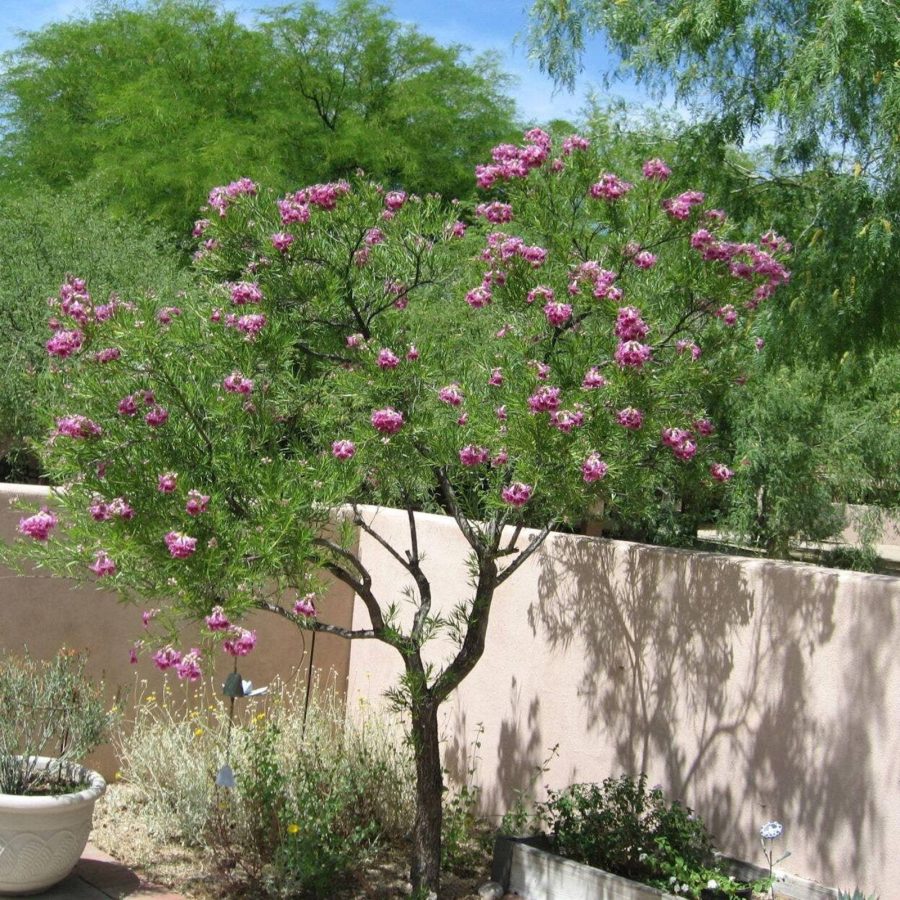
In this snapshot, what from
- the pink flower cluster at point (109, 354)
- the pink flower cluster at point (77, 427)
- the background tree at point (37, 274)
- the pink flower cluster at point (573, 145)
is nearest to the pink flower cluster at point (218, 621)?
the pink flower cluster at point (77, 427)

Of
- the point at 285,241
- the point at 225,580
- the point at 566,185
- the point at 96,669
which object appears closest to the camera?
the point at 225,580

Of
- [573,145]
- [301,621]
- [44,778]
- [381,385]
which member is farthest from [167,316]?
[44,778]

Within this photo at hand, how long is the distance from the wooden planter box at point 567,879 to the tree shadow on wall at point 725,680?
0.51ft

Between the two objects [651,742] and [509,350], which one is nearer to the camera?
[509,350]

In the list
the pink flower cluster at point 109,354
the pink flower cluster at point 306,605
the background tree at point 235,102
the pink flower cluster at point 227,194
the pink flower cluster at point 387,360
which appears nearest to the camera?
the pink flower cluster at point 306,605

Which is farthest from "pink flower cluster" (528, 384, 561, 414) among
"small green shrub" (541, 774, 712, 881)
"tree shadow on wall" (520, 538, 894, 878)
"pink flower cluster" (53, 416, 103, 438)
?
"small green shrub" (541, 774, 712, 881)

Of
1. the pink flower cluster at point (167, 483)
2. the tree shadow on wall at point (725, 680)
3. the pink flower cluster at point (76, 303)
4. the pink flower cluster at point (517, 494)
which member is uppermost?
the pink flower cluster at point (76, 303)

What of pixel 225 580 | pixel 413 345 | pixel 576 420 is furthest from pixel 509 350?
pixel 225 580

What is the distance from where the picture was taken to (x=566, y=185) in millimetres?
5969

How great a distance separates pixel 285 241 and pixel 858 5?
3704mm

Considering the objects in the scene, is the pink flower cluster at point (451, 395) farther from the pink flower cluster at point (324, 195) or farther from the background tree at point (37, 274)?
the background tree at point (37, 274)

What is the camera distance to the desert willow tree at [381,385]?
5008mm

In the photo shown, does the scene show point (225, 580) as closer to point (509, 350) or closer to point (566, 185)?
point (509, 350)

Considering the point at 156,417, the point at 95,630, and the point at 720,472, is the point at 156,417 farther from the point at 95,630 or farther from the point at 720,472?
the point at 95,630
